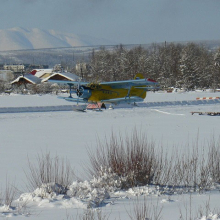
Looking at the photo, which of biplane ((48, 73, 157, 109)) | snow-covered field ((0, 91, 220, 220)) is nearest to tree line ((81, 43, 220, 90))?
snow-covered field ((0, 91, 220, 220))

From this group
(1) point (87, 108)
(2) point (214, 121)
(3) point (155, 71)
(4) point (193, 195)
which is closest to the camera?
(4) point (193, 195)

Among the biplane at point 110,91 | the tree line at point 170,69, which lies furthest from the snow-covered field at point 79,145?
the tree line at point 170,69

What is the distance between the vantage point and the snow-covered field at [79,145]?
18.5 feet

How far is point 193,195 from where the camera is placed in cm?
648

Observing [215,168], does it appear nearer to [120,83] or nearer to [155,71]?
[120,83]

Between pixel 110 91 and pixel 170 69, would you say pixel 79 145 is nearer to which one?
pixel 110 91

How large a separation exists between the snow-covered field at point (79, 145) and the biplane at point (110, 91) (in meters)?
0.93

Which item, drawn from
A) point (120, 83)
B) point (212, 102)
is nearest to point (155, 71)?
point (212, 102)

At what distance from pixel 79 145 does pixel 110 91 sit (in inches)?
578

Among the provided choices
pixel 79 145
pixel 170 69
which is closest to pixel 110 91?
pixel 79 145

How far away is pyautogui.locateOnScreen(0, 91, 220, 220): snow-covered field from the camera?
5.64 m

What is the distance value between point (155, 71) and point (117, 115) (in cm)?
4766

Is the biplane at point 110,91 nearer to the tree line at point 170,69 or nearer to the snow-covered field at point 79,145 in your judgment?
the snow-covered field at point 79,145

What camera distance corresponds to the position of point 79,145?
1361cm
